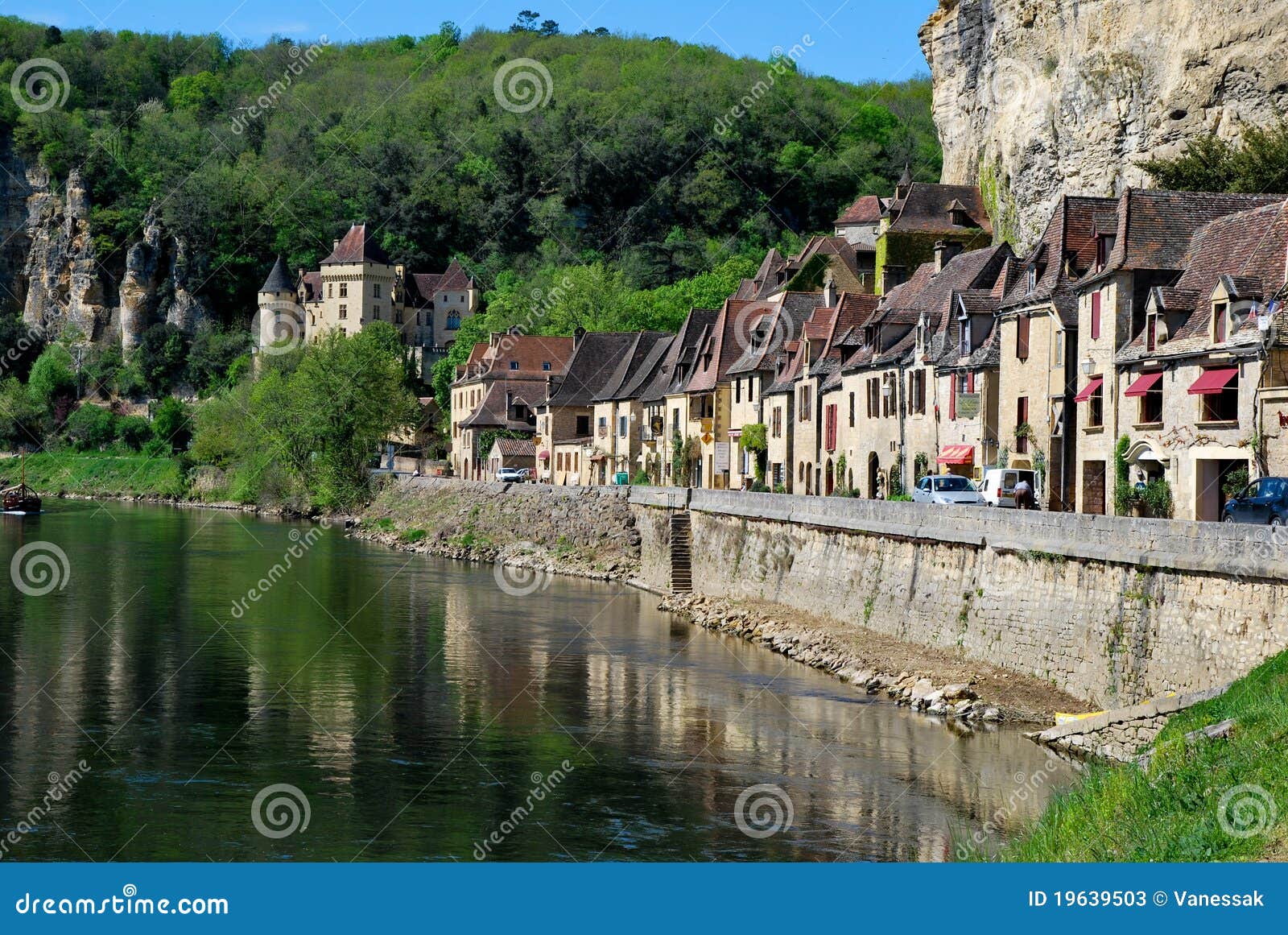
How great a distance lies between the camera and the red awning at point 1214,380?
111ft

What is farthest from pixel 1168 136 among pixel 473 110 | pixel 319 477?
pixel 473 110

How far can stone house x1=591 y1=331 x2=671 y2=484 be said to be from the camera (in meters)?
82.3

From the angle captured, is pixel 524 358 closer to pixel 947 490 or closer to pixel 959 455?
pixel 959 455

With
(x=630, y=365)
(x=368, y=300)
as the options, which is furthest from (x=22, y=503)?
(x=368, y=300)

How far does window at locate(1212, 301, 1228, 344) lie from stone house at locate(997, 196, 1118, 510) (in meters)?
6.72

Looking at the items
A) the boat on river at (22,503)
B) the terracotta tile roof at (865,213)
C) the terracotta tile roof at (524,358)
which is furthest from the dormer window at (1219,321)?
the boat on river at (22,503)

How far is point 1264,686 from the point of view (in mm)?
20000

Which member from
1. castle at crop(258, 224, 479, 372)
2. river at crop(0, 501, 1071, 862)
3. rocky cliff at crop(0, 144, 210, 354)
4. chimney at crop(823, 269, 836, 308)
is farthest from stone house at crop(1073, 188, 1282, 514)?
rocky cliff at crop(0, 144, 210, 354)

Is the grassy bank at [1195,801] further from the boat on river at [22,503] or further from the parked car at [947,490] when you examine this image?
the boat on river at [22,503]

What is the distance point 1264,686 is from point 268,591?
1454 inches

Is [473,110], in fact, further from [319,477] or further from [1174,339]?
[1174,339]

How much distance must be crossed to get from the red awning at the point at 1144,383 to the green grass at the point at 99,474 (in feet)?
313

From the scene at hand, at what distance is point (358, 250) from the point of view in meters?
159

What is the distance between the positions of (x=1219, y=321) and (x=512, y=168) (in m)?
139
